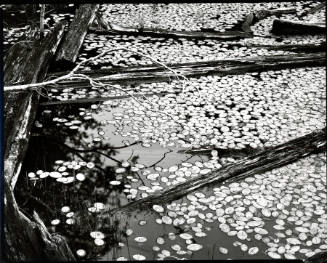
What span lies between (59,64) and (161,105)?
1.76 m

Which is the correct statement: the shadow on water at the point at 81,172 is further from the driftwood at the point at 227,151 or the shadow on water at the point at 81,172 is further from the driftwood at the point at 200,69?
the driftwood at the point at 200,69

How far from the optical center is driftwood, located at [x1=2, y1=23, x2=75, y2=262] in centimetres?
306

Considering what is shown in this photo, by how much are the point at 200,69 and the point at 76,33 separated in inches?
88.1

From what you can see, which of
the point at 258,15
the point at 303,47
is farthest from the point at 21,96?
the point at 258,15

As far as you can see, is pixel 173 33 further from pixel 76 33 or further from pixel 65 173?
pixel 65 173

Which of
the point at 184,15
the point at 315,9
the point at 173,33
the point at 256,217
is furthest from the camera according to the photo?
the point at 315,9

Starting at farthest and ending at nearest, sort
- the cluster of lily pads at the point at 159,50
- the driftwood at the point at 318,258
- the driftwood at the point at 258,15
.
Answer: the driftwood at the point at 258,15
the cluster of lily pads at the point at 159,50
the driftwood at the point at 318,258

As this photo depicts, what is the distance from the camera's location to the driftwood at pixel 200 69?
581cm

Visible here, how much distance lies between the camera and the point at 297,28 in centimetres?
730

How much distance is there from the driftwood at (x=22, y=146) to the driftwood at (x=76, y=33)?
150 mm

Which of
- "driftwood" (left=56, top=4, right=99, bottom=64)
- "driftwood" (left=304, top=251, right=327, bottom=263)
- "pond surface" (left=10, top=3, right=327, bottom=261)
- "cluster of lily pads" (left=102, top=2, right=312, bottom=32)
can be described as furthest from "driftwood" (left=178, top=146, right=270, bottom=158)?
"cluster of lily pads" (left=102, top=2, right=312, bottom=32)

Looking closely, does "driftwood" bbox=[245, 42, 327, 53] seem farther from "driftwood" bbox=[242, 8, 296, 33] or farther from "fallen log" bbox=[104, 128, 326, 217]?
"fallen log" bbox=[104, 128, 326, 217]

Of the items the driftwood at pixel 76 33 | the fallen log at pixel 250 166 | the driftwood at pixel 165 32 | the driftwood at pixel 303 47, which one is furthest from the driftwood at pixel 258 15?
the fallen log at pixel 250 166

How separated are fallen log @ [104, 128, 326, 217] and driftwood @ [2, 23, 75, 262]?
26.3 inches
